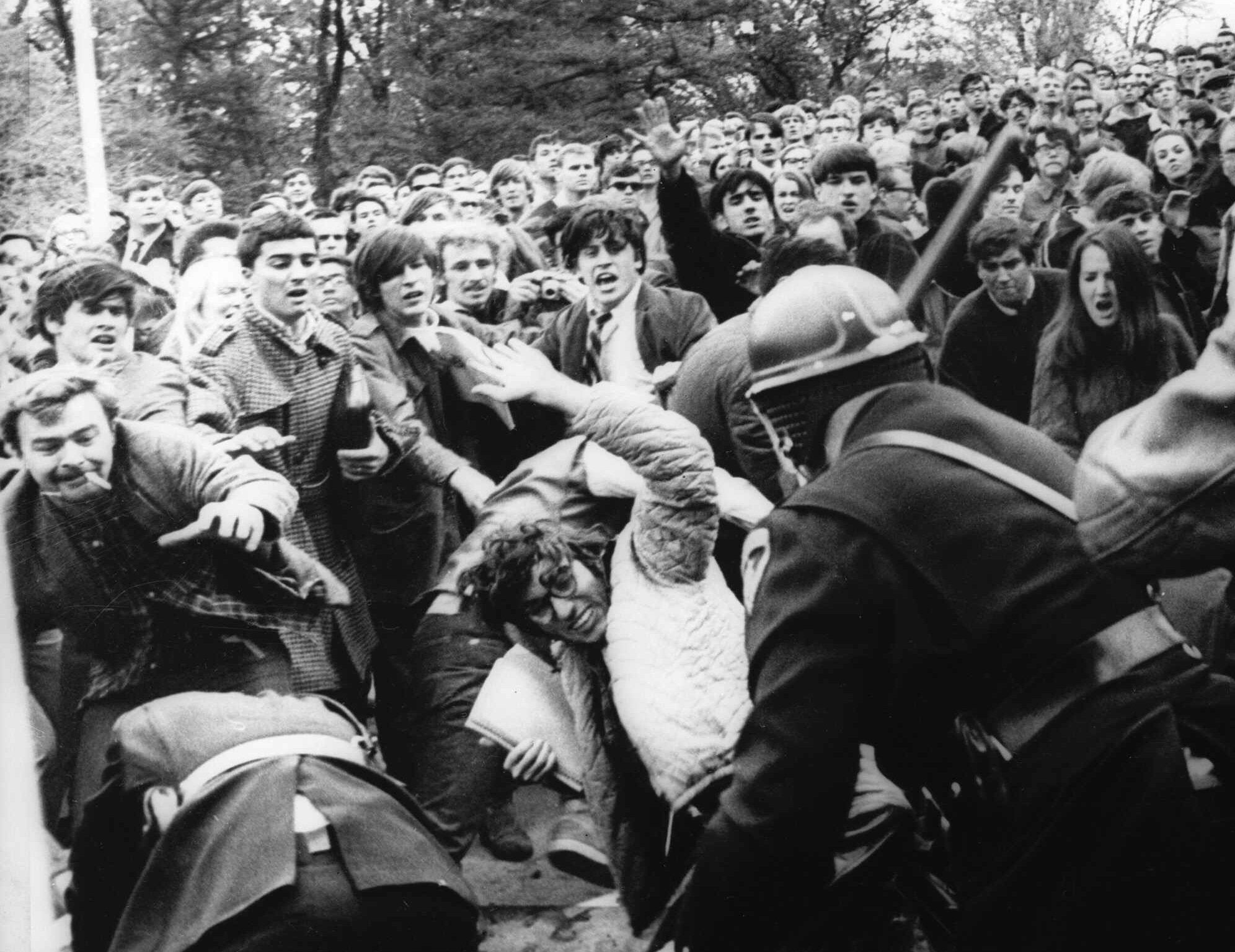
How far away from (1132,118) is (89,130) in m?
2.63

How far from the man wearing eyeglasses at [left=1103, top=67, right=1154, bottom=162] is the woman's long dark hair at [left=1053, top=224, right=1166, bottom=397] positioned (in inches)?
22.7

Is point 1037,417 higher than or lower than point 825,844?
higher

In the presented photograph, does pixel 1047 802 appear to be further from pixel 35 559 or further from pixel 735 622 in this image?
pixel 35 559

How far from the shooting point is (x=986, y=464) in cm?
286

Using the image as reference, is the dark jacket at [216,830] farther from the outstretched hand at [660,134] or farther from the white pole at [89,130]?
the outstretched hand at [660,134]

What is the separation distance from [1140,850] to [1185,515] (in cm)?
64

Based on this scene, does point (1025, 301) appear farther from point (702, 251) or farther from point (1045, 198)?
point (702, 251)

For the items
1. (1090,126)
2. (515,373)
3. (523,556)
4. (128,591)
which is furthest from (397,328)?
(1090,126)

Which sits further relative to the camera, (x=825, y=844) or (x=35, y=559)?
(x=35, y=559)

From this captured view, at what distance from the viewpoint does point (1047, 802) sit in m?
2.85

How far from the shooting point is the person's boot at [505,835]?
3.57 meters

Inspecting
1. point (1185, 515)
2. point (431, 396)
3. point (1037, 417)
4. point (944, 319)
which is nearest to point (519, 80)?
point (431, 396)

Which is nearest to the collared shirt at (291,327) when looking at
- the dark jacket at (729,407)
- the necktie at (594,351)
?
the necktie at (594,351)

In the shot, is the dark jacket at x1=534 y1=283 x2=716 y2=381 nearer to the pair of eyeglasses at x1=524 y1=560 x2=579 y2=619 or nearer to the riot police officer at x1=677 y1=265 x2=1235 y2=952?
the pair of eyeglasses at x1=524 y1=560 x2=579 y2=619
